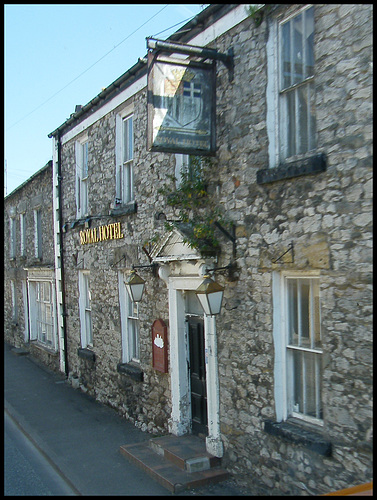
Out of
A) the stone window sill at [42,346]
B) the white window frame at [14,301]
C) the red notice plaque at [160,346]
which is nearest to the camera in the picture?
the red notice plaque at [160,346]

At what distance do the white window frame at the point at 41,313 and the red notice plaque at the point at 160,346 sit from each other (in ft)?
23.3

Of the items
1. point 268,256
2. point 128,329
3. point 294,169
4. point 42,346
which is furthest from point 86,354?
point 294,169

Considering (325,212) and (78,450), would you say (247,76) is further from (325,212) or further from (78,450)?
(78,450)

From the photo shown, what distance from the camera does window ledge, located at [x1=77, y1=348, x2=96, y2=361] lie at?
40.6 ft

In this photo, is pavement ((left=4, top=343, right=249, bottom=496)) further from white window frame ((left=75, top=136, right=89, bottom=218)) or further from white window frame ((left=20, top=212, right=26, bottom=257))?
white window frame ((left=20, top=212, right=26, bottom=257))

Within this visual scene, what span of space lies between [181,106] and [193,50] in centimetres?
78

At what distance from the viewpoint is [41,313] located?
18.0 m

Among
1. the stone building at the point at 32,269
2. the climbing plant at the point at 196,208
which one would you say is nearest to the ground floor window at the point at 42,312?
the stone building at the point at 32,269

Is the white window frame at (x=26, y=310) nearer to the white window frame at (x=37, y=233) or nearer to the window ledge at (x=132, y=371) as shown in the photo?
the white window frame at (x=37, y=233)

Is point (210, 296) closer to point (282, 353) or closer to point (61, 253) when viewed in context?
point (282, 353)

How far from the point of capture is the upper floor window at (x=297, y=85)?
20.0 ft

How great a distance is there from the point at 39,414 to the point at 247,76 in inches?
327

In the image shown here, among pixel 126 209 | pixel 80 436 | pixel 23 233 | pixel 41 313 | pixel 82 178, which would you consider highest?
pixel 82 178

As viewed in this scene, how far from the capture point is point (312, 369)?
609cm
